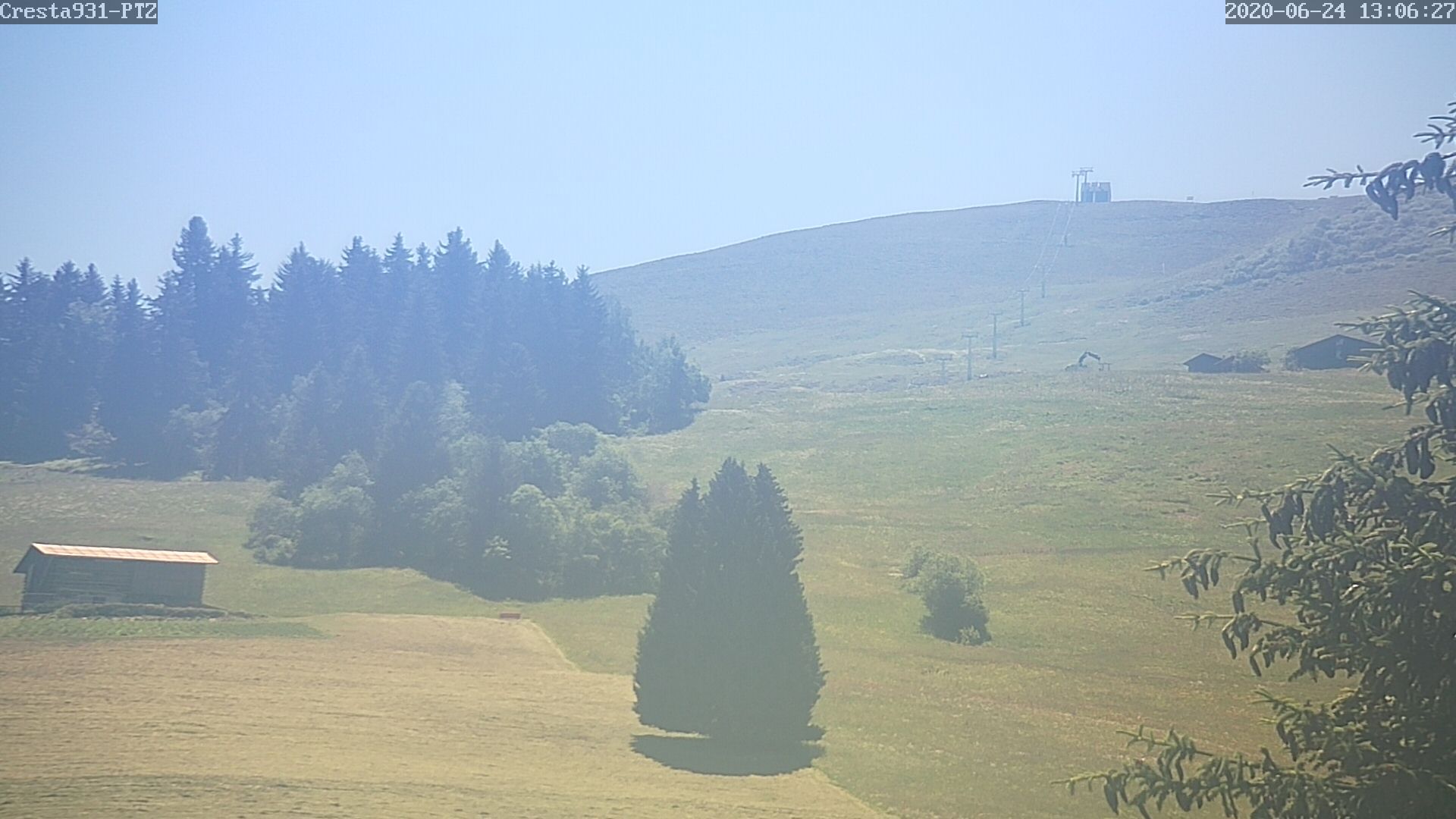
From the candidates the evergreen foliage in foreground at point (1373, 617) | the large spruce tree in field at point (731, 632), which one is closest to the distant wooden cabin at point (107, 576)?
the large spruce tree in field at point (731, 632)

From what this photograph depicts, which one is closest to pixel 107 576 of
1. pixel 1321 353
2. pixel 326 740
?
pixel 326 740

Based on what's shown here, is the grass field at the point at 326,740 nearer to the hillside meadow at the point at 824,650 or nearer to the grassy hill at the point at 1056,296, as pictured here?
the hillside meadow at the point at 824,650

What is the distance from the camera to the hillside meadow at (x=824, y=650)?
88.3ft

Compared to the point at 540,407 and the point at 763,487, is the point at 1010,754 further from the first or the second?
the point at 540,407

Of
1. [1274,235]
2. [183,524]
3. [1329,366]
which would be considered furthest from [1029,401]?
[1274,235]

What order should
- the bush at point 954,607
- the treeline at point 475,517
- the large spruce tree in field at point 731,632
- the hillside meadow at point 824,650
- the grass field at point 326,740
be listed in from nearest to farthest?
the grass field at point 326,740
the hillside meadow at point 824,650
the large spruce tree in field at point 731,632
the bush at point 954,607
the treeline at point 475,517

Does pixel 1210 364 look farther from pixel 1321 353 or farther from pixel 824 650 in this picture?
pixel 824 650

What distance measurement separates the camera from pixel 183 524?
217ft

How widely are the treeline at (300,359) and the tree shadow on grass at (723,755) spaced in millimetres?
48149

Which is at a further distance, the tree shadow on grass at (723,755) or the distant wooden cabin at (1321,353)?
the distant wooden cabin at (1321,353)

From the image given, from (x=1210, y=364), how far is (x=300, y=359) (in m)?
74.0

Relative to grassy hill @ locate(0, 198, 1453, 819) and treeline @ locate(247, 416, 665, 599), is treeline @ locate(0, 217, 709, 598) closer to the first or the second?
treeline @ locate(247, 416, 665, 599)

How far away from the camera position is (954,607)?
49594 millimetres

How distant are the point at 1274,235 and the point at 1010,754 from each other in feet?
556
